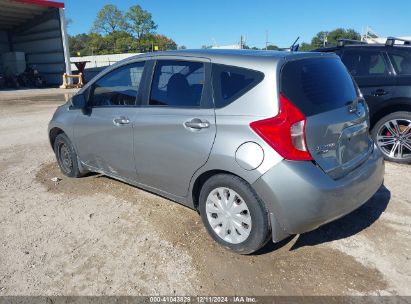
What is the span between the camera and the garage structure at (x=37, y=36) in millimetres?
24031

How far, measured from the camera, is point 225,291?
270 cm

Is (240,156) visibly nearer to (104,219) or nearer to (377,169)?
(377,169)

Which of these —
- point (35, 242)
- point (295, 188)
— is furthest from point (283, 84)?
point (35, 242)

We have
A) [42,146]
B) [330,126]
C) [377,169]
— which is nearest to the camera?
[330,126]

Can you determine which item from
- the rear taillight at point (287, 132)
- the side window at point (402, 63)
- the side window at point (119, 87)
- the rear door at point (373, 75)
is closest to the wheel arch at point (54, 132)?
the side window at point (119, 87)

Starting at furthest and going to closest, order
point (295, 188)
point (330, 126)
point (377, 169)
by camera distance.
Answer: point (377, 169)
point (330, 126)
point (295, 188)

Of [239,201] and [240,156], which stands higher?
[240,156]

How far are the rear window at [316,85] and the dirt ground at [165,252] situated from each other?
4.27 feet

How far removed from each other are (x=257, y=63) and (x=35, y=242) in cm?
267

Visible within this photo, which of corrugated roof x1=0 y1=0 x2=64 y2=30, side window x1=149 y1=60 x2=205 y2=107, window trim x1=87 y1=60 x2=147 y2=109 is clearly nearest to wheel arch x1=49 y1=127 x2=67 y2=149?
window trim x1=87 y1=60 x2=147 y2=109

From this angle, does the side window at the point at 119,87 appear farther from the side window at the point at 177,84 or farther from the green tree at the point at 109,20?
the green tree at the point at 109,20

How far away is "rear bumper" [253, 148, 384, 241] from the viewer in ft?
8.66

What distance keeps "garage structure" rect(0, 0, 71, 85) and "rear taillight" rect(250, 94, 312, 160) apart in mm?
24296

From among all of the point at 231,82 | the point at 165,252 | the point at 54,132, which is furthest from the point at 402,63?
the point at 54,132
